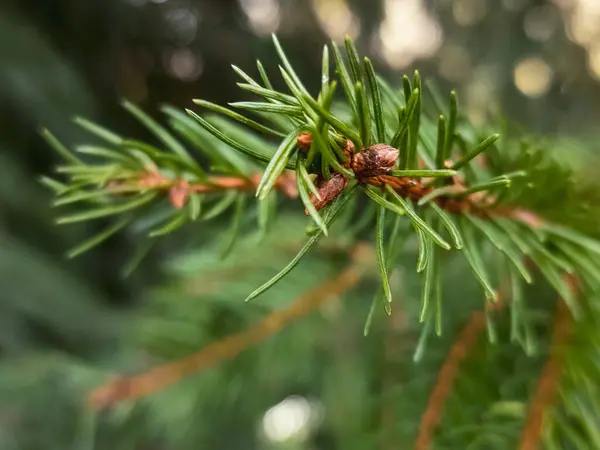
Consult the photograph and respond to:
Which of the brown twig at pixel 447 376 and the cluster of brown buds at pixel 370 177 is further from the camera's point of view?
the brown twig at pixel 447 376

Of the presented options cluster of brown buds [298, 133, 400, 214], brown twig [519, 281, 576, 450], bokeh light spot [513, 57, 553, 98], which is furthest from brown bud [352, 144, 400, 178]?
bokeh light spot [513, 57, 553, 98]

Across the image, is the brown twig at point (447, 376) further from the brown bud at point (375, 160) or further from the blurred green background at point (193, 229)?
the brown bud at point (375, 160)

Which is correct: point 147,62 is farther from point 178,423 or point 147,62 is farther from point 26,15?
point 178,423

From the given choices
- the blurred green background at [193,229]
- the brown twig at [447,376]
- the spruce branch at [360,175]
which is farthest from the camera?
the blurred green background at [193,229]

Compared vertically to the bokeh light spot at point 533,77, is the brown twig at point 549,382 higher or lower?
lower

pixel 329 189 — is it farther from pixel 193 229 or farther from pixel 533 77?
pixel 533 77

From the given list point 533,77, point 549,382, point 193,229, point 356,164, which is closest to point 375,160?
point 356,164

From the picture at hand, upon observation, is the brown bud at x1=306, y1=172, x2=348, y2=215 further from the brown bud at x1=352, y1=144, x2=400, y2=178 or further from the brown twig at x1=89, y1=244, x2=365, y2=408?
the brown twig at x1=89, y1=244, x2=365, y2=408

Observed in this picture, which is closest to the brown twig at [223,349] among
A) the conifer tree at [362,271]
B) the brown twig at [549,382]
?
the conifer tree at [362,271]
